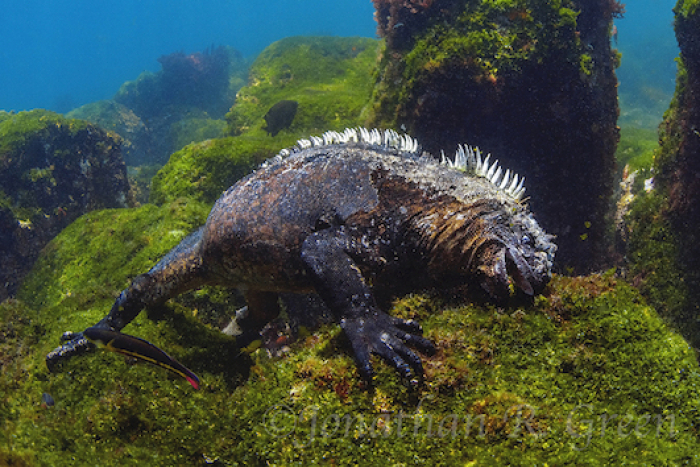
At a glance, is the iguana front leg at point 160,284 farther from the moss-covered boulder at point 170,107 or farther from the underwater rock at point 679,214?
the moss-covered boulder at point 170,107

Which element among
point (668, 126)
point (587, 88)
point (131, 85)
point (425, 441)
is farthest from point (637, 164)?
point (131, 85)

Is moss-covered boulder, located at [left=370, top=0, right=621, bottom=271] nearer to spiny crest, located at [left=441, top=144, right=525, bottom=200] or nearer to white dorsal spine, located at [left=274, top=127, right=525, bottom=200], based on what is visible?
white dorsal spine, located at [left=274, top=127, right=525, bottom=200]

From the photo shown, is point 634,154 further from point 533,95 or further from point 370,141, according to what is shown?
point 370,141

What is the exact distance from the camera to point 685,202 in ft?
15.8

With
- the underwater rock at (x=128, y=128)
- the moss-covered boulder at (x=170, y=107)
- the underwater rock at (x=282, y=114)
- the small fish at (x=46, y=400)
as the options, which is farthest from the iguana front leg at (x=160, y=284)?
the underwater rock at (x=128, y=128)

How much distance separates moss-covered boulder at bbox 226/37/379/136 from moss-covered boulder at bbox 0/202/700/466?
7.11 meters

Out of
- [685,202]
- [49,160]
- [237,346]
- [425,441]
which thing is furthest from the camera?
[49,160]

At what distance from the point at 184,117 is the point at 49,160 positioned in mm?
14419

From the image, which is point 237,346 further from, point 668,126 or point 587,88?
point 668,126

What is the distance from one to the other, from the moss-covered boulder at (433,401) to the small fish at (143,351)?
0.64ft

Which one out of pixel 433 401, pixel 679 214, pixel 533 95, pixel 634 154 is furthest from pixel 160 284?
pixel 634 154

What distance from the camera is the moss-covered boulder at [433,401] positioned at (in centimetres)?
192

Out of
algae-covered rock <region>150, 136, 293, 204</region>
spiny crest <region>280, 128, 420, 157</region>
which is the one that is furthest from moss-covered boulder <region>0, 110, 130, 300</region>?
spiny crest <region>280, 128, 420, 157</region>

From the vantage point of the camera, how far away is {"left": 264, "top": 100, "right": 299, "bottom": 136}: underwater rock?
10508mm
